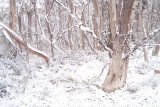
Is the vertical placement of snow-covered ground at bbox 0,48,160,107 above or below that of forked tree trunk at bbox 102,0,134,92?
below

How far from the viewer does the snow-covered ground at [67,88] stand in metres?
9.66

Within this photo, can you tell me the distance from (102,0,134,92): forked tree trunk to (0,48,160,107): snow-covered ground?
333 mm

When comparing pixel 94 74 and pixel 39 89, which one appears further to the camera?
pixel 94 74

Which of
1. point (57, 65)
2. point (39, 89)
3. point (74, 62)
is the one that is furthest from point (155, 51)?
point (39, 89)

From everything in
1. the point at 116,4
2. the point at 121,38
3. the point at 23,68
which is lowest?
the point at 23,68

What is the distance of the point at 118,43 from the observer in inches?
423

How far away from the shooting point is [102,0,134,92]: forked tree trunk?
34.8ft

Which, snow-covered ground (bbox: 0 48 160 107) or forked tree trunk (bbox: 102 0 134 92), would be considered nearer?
snow-covered ground (bbox: 0 48 160 107)

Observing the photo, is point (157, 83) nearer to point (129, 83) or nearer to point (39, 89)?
point (129, 83)

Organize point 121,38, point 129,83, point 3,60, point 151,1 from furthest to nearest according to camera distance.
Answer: point 151,1 < point 3,60 < point 129,83 < point 121,38

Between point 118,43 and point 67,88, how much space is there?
7.54 ft

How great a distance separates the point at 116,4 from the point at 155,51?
1168 cm

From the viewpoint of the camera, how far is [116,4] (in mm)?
11281

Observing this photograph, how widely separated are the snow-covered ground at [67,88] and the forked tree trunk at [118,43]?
0.33 metres
